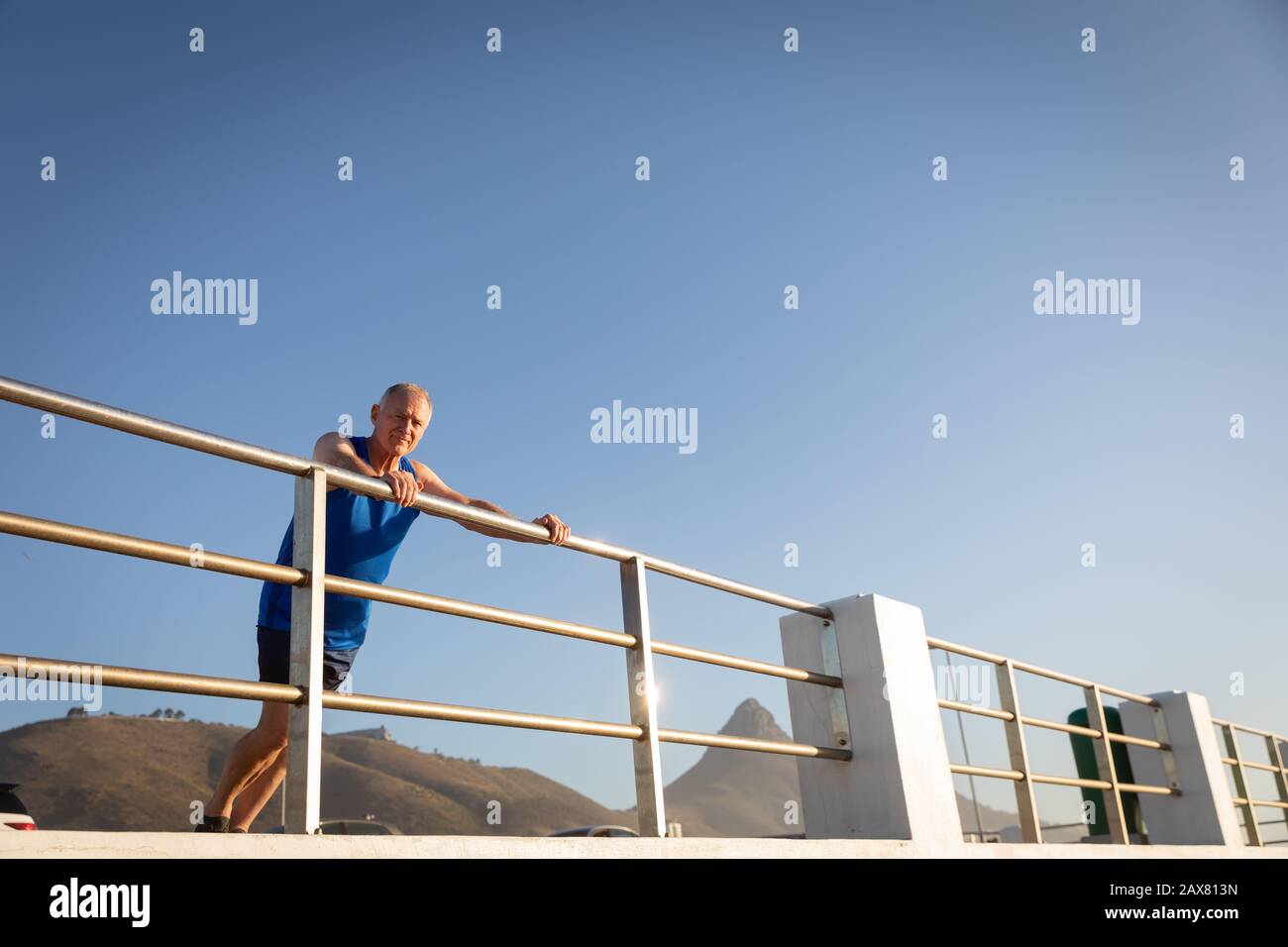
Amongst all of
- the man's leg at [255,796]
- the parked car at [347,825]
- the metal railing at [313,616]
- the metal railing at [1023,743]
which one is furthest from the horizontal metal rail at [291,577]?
the metal railing at [1023,743]

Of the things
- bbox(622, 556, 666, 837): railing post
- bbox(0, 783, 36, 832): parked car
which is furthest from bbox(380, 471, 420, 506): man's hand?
bbox(0, 783, 36, 832): parked car

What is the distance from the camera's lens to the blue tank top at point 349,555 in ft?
9.62

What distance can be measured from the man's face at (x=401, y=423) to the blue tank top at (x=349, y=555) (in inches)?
12.5

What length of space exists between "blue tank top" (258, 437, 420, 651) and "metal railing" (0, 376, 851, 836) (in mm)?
375

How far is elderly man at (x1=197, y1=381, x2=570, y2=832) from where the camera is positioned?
9.05 feet

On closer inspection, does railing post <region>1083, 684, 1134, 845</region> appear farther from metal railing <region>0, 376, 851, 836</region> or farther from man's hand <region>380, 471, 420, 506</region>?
man's hand <region>380, 471, 420, 506</region>

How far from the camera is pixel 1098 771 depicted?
303 inches

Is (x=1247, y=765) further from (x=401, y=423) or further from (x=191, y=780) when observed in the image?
(x=191, y=780)

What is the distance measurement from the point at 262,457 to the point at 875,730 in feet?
8.80
